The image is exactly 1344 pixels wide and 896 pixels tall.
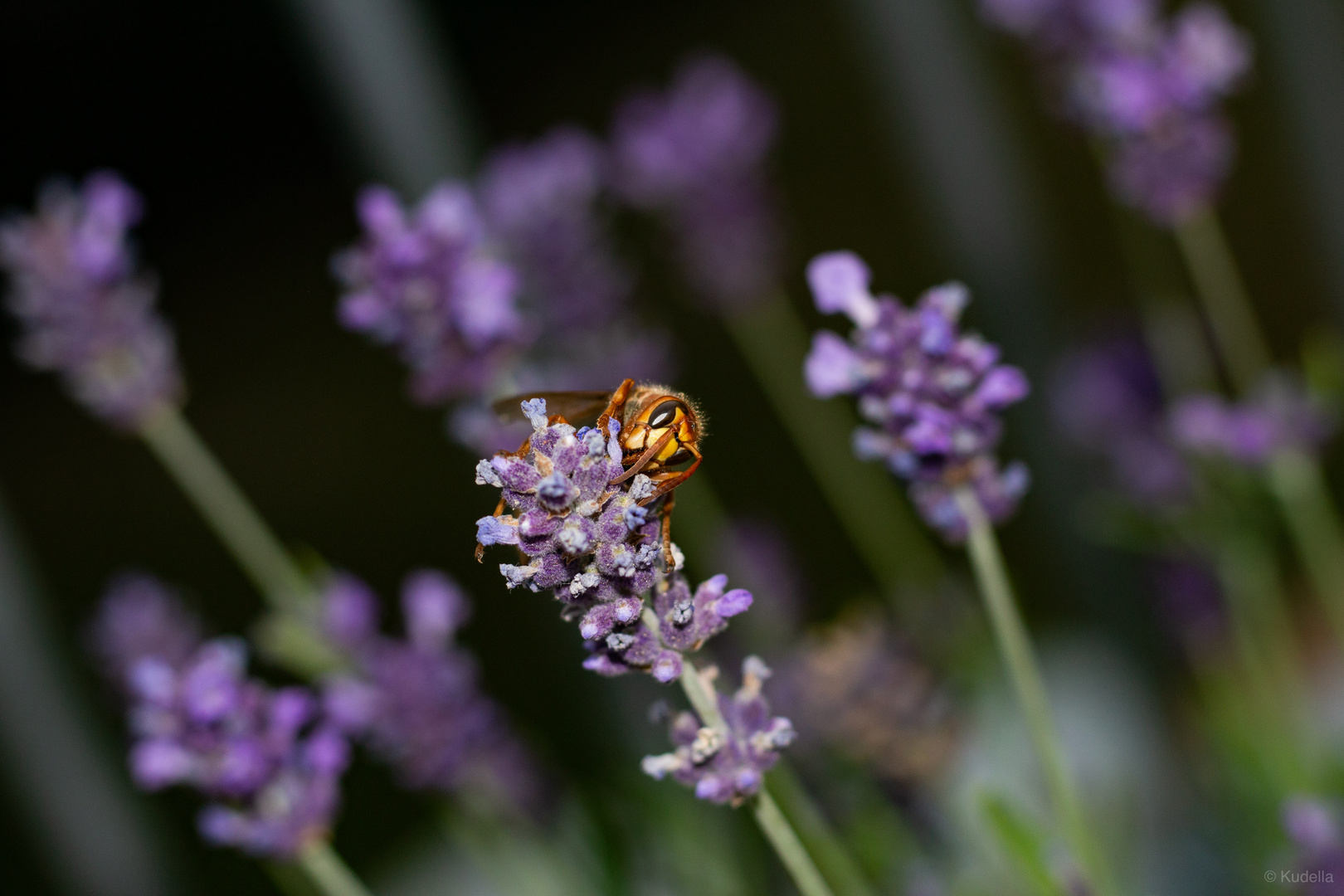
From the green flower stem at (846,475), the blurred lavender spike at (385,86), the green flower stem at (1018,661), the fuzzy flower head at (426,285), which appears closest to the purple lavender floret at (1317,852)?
the green flower stem at (1018,661)

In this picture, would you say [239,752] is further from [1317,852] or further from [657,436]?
[1317,852]

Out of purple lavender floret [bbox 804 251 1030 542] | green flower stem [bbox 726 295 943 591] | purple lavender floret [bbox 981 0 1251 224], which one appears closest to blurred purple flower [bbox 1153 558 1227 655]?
green flower stem [bbox 726 295 943 591]

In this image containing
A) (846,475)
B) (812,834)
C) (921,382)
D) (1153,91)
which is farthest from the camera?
(846,475)

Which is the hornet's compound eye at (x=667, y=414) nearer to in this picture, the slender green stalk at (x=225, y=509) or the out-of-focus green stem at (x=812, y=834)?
the out-of-focus green stem at (x=812, y=834)

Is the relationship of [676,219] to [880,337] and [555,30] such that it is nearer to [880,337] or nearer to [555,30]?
[880,337]

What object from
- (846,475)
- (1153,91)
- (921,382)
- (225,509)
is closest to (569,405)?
(921,382)

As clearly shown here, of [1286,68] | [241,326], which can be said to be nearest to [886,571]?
[1286,68]

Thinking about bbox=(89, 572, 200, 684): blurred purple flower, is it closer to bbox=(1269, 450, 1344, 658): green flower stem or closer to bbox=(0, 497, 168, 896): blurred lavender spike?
bbox=(0, 497, 168, 896): blurred lavender spike
